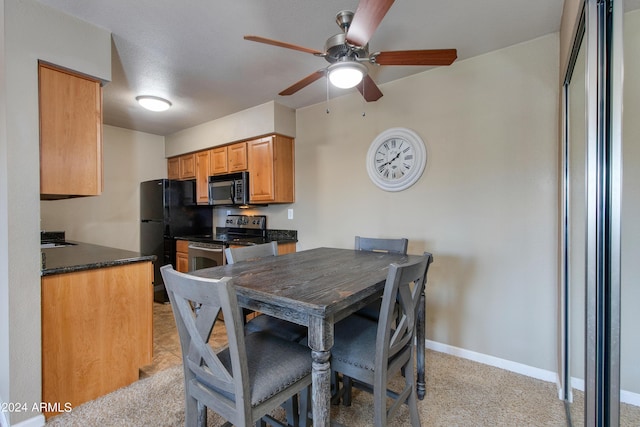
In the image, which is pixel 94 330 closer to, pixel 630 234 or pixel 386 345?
pixel 386 345

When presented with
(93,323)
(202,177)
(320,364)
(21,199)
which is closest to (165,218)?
(202,177)

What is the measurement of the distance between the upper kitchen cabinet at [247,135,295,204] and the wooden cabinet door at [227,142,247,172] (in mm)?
73

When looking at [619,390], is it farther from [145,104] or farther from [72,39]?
[145,104]

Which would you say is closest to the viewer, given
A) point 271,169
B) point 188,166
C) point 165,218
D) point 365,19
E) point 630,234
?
point 630,234

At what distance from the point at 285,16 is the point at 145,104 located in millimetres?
1950

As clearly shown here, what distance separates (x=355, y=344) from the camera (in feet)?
4.54

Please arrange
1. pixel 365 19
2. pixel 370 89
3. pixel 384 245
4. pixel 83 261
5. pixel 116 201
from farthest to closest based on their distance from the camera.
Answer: pixel 116 201, pixel 384 245, pixel 370 89, pixel 83 261, pixel 365 19

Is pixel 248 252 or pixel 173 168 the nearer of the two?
pixel 248 252

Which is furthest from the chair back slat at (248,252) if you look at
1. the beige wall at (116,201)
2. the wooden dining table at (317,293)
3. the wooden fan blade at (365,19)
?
the beige wall at (116,201)

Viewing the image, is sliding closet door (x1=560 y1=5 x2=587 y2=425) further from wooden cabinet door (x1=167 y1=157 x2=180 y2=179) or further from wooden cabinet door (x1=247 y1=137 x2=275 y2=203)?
wooden cabinet door (x1=167 y1=157 x2=180 y2=179)

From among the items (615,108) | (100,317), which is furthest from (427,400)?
(100,317)

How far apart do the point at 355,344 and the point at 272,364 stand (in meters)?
0.41

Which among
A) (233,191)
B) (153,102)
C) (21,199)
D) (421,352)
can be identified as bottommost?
(421,352)

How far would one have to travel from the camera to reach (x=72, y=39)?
5.71 ft
